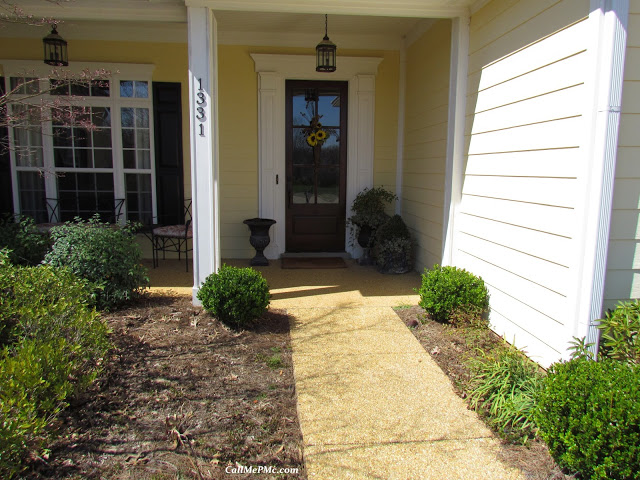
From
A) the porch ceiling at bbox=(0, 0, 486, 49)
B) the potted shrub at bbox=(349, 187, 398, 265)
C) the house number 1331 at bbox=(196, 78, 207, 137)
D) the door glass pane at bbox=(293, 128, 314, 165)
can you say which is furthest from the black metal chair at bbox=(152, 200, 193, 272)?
the porch ceiling at bbox=(0, 0, 486, 49)

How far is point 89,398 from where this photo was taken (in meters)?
2.83

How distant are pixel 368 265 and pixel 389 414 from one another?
3835mm

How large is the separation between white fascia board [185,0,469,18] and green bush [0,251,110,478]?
266 centimetres

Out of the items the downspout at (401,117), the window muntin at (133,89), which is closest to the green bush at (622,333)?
the downspout at (401,117)

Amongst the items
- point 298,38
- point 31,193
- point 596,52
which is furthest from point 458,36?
point 31,193

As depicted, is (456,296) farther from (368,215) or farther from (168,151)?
(168,151)

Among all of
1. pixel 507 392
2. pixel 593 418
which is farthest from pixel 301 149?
pixel 593 418

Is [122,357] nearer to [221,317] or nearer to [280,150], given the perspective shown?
[221,317]

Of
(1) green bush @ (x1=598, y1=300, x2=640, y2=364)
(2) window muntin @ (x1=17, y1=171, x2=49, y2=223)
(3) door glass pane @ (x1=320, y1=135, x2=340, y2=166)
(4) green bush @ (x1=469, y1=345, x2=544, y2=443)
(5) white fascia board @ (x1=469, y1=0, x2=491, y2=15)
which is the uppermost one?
(5) white fascia board @ (x1=469, y1=0, x2=491, y2=15)

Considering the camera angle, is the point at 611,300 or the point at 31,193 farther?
the point at 31,193

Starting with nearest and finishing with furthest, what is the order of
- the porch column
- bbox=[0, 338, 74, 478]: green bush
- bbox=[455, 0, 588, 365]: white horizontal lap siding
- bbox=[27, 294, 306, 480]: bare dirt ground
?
bbox=[0, 338, 74, 478]: green bush < bbox=[27, 294, 306, 480]: bare dirt ground < bbox=[455, 0, 588, 365]: white horizontal lap siding < the porch column

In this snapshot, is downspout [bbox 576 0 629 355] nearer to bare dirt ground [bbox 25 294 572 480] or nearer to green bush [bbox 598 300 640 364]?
green bush [bbox 598 300 640 364]

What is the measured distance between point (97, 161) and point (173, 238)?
1456 mm

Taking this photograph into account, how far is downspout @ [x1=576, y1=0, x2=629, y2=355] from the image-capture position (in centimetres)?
265
